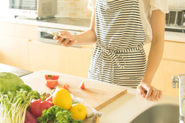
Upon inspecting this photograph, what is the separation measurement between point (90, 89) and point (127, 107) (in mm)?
215

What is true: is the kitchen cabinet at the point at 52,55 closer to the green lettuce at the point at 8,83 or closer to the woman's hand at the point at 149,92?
the woman's hand at the point at 149,92

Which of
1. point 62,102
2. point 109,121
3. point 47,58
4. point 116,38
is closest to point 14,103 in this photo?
point 62,102

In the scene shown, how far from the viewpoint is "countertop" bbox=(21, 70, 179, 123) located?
865 millimetres

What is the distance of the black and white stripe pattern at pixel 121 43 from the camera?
1298mm

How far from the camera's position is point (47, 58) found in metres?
2.85

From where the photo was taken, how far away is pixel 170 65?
2.17 meters

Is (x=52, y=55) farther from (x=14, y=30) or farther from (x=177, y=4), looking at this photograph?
(x=177, y=4)

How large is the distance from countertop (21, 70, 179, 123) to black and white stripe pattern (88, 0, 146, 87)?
0.22 meters

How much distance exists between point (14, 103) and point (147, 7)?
0.95m

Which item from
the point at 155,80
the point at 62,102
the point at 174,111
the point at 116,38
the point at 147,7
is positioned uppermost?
the point at 147,7

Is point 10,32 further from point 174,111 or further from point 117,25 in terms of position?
point 174,111

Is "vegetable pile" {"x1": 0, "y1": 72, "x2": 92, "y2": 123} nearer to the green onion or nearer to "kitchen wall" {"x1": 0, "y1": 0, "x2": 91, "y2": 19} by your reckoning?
the green onion

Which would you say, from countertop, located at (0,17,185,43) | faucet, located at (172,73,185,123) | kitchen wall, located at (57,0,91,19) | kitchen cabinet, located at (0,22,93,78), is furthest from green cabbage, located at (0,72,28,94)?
kitchen wall, located at (57,0,91,19)

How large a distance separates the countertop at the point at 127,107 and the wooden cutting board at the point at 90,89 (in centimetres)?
2
